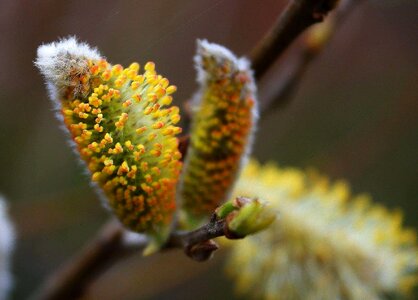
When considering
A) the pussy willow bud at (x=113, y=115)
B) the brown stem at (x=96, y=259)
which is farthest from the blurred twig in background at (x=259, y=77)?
the pussy willow bud at (x=113, y=115)

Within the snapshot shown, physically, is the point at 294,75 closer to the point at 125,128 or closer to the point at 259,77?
the point at 259,77

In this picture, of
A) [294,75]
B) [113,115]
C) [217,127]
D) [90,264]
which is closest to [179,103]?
[294,75]

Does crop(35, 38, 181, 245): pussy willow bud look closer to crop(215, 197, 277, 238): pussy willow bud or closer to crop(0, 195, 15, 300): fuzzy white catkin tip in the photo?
crop(215, 197, 277, 238): pussy willow bud

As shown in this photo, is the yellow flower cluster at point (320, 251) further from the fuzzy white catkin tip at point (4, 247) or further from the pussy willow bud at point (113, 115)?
the pussy willow bud at point (113, 115)

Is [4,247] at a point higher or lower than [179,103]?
lower

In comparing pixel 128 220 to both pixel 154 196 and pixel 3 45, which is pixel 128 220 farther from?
pixel 3 45

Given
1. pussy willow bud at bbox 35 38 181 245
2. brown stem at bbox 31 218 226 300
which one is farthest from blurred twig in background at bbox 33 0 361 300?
pussy willow bud at bbox 35 38 181 245
